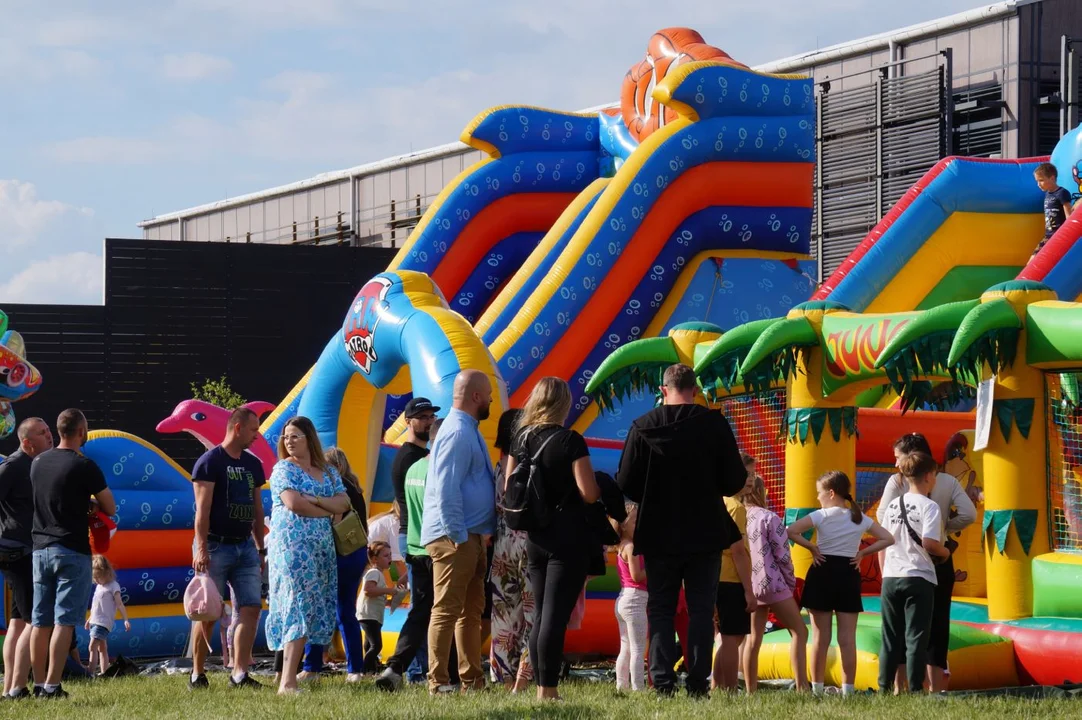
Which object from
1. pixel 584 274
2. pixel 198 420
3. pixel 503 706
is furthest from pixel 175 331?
pixel 503 706

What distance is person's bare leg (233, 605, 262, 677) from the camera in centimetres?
707

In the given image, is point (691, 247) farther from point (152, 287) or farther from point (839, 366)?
point (152, 287)

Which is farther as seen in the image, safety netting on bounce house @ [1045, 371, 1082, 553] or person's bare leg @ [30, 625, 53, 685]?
safety netting on bounce house @ [1045, 371, 1082, 553]

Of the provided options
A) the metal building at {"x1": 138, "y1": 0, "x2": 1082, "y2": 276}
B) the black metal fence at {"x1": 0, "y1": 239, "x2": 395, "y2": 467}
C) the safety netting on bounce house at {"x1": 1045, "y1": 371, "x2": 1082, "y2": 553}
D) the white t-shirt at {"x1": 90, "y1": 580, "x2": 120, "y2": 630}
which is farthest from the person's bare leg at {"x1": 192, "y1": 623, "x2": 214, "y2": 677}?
the metal building at {"x1": 138, "y1": 0, "x2": 1082, "y2": 276}

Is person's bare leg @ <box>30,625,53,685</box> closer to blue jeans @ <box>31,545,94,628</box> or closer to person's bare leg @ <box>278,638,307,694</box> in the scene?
blue jeans @ <box>31,545,94,628</box>

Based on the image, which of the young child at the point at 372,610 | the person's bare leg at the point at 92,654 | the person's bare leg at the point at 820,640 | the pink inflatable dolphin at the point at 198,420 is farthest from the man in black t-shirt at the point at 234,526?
the pink inflatable dolphin at the point at 198,420

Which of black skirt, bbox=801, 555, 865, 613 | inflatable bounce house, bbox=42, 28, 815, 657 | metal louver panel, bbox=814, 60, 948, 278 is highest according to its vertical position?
metal louver panel, bbox=814, 60, 948, 278

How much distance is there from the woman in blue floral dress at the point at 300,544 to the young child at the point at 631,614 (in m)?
1.26

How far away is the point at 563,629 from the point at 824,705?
99 cm

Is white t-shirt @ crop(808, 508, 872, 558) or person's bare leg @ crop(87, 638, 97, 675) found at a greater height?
white t-shirt @ crop(808, 508, 872, 558)

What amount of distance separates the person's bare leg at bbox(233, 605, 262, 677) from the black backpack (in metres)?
1.77

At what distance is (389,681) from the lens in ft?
21.8

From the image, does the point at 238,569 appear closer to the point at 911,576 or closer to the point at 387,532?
the point at 387,532

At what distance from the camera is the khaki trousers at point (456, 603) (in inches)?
247
